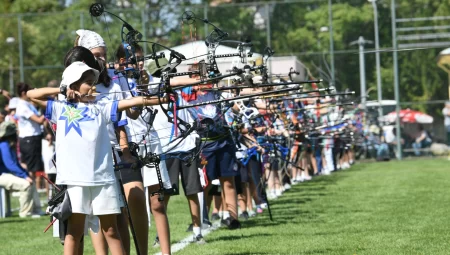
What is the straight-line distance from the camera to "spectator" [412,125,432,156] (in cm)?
3494

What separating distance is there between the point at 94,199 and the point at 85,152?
0.31m

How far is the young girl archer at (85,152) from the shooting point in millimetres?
7121

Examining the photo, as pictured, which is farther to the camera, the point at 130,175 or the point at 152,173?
the point at 152,173

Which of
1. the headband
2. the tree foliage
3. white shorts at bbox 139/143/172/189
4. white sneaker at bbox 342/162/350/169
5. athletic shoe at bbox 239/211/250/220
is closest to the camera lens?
the headband

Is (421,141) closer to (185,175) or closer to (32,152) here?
(32,152)

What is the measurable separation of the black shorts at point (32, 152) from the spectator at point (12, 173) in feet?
8.26

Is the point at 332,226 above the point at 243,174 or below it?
below

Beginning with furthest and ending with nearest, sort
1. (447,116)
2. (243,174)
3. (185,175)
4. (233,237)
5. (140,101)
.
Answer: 1. (447,116)
2. (243,174)
3. (233,237)
4. (185,175)
5. (140,101)

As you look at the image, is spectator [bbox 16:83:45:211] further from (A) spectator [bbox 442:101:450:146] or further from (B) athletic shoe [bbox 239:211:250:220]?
(A) spectator [bbox 442:101:450:146]

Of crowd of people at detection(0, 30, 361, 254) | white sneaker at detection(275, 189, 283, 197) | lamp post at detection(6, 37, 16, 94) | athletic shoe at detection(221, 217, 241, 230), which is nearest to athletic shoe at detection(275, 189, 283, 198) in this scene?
white sneaker at detection(275, 189, 283, 197)

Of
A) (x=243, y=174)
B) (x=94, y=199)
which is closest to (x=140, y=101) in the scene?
(x=94, y=199)

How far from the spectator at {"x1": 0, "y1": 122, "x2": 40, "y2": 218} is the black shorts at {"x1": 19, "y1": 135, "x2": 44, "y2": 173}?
2516 millimetres

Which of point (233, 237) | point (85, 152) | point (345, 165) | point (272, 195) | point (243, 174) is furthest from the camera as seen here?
point (345, 165)

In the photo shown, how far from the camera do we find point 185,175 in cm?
1121
